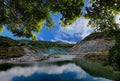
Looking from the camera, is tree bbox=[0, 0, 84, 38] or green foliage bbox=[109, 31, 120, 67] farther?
green foliage bbox=[109, 31, 120, 67]

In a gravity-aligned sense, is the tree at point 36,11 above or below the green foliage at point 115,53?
above

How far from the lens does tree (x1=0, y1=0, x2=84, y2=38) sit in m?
22.8

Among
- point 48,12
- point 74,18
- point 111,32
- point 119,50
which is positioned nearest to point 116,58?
point 119,50

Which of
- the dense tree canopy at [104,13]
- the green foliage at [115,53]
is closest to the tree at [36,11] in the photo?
the dense tree canopy at [104,13]

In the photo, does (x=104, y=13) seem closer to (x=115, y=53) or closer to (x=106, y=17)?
(x=106, y=17)

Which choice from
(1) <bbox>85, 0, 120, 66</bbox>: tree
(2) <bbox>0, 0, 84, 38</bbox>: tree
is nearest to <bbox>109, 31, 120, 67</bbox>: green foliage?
(1) <bbox>85, 0, 120, 66</bbox>: tree

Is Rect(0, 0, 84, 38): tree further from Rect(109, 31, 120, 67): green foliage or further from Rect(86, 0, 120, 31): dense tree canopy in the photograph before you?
Rect(109, 31, 120, 67): green foliage

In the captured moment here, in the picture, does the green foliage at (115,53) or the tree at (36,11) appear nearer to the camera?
the tree at (36,11)

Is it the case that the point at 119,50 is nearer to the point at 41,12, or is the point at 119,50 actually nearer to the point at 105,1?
the point at 105,1

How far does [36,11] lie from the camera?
24516 mm

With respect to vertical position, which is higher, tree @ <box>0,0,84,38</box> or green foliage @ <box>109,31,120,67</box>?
tree @ <box>0,0,84,38</box>

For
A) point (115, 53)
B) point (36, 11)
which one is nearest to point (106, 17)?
point (115, 53)

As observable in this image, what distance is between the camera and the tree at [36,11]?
74.9ft

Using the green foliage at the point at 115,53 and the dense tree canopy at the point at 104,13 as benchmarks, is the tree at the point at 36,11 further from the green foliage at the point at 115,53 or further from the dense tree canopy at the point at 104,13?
the green foliage at the point at 115,53
